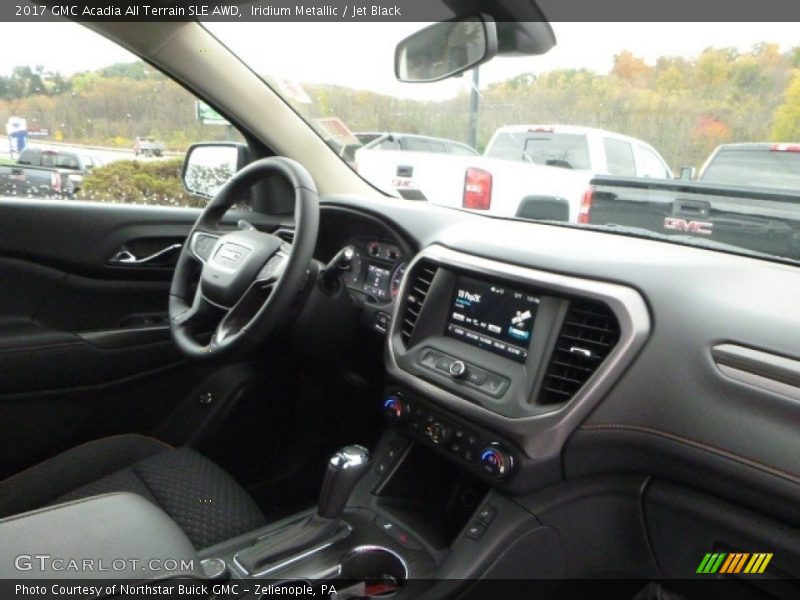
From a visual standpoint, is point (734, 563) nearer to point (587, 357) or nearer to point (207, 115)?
point (587, 357)

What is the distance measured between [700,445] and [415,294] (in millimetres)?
889

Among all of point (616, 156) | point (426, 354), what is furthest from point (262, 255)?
point (616, 156)

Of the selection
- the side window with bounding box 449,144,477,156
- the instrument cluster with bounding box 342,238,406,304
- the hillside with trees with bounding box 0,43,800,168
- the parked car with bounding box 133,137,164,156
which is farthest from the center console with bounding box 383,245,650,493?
the parked car with bounding box 133,137,164,156

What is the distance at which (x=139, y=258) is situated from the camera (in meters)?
2.77

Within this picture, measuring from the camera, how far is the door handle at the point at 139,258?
2.69 meters

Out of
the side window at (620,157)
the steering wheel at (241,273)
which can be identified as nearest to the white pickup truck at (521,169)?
the side window at (620,157)

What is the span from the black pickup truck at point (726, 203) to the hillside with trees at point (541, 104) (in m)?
0.07

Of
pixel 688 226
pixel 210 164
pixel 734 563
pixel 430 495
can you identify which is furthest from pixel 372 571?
pixel 210 164

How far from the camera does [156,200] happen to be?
291cm

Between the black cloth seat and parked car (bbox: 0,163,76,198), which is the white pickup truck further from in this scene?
the black cloth seat

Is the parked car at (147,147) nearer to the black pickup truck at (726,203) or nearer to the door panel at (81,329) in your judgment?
the door panel at (81,329)

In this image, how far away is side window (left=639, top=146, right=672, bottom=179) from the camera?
83.4 inches

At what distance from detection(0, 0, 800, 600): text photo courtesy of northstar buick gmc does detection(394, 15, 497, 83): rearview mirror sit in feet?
0.03

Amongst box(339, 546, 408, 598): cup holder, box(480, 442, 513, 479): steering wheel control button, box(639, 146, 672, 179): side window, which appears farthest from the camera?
box(639, 146, 672, 179): side window
